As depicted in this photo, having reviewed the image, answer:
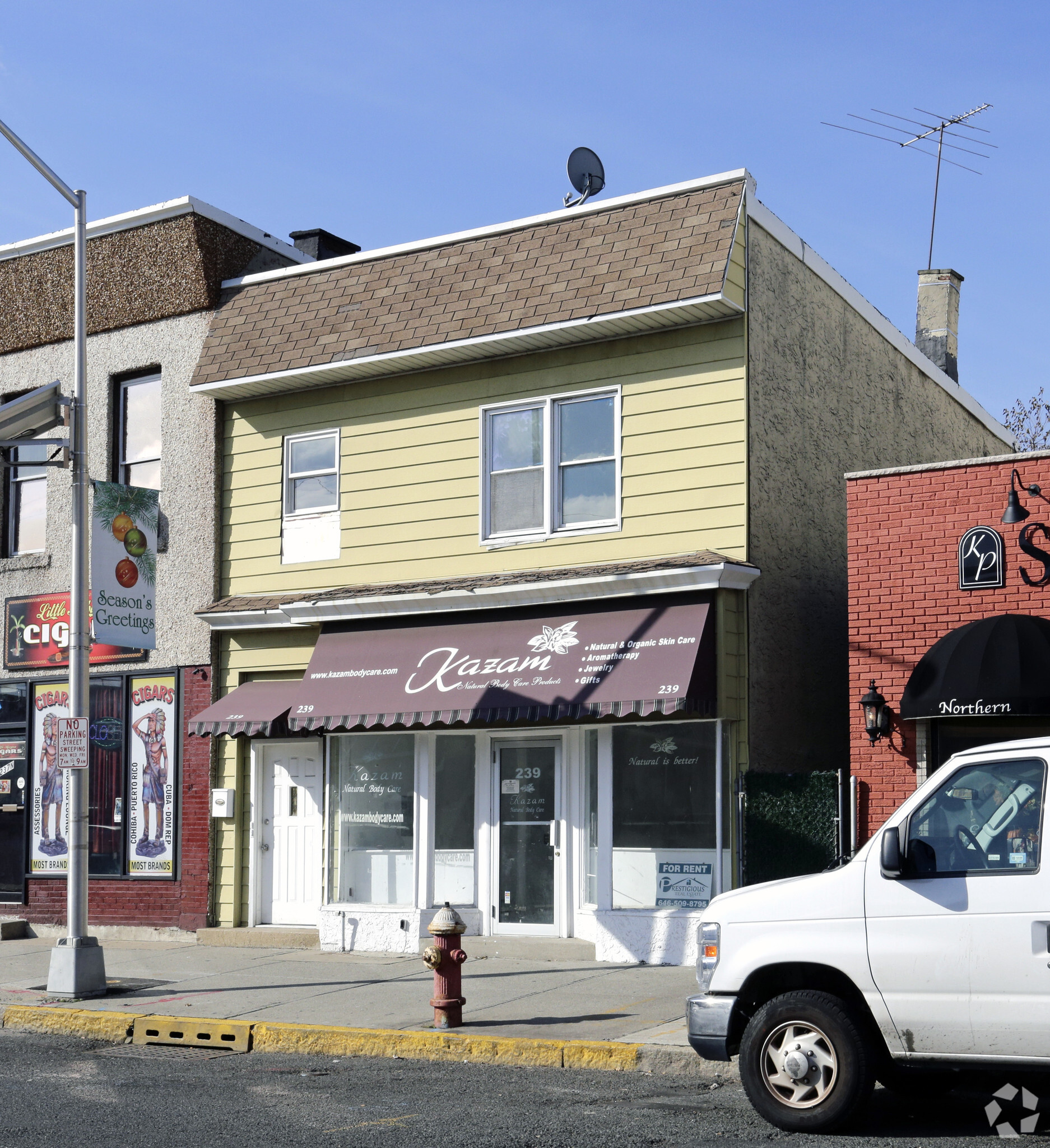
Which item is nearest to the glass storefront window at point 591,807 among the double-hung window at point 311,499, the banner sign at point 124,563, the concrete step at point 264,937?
the concrete step at point 264,937

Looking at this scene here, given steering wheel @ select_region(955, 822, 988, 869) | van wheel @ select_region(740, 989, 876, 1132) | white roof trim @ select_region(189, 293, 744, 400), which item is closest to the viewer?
steering wheel @ select_region(955, 822, 988, 869)

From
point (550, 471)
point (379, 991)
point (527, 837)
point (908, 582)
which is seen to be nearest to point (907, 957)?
point (379, 991)

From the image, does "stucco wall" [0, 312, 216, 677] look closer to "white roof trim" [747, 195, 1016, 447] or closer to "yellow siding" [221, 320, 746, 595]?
"yellow siding" [221, 320, 746, 595]

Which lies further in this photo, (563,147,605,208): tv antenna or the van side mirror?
(563,147,605,208): tv antenna

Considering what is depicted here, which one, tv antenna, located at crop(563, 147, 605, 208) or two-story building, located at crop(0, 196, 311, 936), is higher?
tv antenna, located at crop(563, 147, 605, 208)

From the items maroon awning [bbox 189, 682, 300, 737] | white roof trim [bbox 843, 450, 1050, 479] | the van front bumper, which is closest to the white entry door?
maroon awning [bbox 189, 682, 300, 737]

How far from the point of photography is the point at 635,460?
1498cm

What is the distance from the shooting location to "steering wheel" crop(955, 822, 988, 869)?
280 inches

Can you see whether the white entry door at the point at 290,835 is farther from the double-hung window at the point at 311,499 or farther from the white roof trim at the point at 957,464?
the white roof trim at the point at 957,464

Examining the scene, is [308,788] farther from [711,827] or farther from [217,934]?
[711,827]

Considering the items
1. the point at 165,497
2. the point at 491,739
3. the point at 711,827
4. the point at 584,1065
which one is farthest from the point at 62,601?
the point at 584,1065

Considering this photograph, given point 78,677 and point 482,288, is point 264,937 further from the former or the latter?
point 482,288

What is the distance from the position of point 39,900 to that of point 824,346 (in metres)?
11.8

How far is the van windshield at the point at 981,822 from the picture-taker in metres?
7.01
